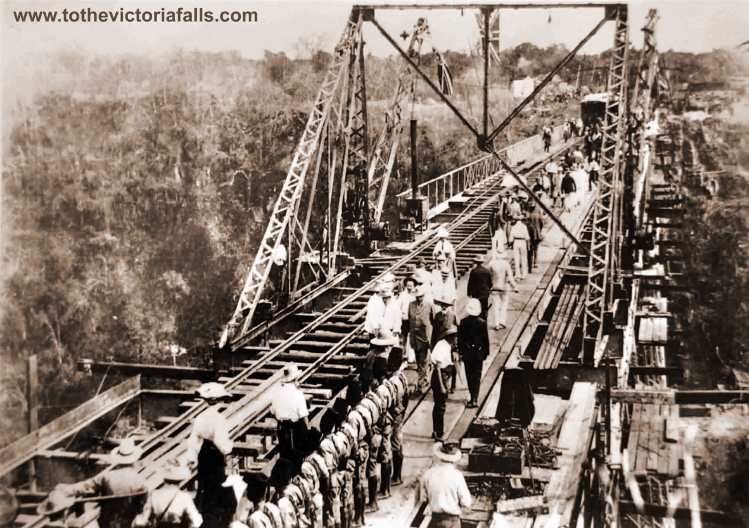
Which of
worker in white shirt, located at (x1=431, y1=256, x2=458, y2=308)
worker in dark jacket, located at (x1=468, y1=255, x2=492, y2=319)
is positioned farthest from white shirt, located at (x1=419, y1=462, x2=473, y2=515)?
worker in dark jacket, located at (x1=468, y1=255, x2=492, y2=319)

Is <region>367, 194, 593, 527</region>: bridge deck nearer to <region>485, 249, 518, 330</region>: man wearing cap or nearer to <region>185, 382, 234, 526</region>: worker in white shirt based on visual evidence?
<region>485, 249, 518, 330</region>: man wearing cap

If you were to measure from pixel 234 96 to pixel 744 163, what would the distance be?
30191 millimetres

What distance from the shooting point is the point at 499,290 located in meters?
12.4

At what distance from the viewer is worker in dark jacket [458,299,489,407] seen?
930cm

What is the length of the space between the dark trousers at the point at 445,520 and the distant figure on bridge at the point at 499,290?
220 inches

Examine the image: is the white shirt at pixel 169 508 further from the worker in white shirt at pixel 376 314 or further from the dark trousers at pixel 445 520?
the worker in white shirt at pixel 376 314

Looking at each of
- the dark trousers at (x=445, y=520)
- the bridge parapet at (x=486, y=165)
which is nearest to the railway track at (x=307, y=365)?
the dark trousers at (x=445, y=520)

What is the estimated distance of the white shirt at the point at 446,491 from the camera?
21.5 feet

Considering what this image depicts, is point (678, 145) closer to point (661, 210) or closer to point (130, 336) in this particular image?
point (661, 210)

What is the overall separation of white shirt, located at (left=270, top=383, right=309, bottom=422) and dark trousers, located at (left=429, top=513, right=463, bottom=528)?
1537 mm

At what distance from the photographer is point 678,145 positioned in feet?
124

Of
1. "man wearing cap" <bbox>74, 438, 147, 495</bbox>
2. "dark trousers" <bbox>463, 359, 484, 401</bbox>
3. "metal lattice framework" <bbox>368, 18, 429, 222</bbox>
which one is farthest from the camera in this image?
"metal lattice framework" <bbox>368, 18, 429, 222</bbox>

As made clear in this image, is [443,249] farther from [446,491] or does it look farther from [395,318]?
[446,491]

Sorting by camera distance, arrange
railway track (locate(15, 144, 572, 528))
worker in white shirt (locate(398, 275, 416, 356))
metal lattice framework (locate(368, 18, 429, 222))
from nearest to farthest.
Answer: railway track (locate(15, 144, 572, 528)), worker in white shirt (locate(398, 275, 416, 356)), metal lattice framework (locate(368, 18, 429, 222))
